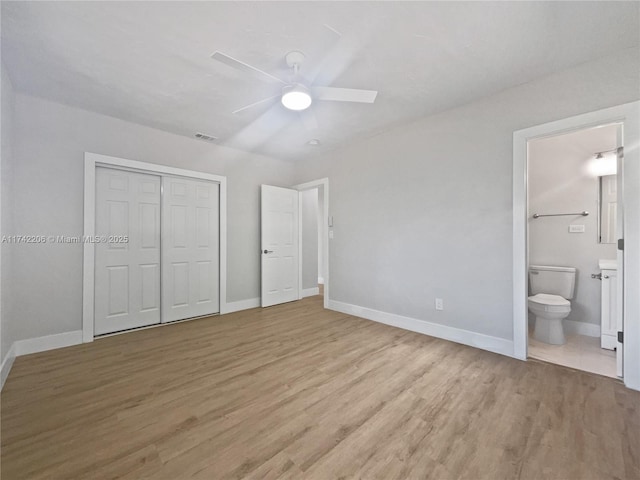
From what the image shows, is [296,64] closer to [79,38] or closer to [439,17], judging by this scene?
[439,17]

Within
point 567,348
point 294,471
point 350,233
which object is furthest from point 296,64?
point 567,348

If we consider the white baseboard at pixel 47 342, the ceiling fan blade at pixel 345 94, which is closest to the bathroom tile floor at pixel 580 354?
the ceiling fan blade at pixel 345 94

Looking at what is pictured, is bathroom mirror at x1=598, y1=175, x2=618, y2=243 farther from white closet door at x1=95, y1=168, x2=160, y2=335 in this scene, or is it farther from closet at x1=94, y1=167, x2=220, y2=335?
white closet door at x1=95, y1=168, x2=160, y2=335

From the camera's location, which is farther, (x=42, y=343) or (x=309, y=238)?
(x=309, y=238)

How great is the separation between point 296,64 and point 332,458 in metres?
2.63

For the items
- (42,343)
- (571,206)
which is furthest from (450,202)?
(42,343)

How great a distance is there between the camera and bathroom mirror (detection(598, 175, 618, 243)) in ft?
9.78

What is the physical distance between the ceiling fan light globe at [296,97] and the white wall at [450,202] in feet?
5.61

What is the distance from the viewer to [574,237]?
3.21m

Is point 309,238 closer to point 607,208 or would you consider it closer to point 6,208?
point 6,208

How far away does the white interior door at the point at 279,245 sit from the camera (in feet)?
14.6

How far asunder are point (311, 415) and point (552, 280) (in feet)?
10.9

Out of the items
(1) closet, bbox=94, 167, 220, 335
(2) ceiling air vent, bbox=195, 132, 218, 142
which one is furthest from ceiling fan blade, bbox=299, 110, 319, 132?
(1) closet, bbox=94, 167, 220, 335

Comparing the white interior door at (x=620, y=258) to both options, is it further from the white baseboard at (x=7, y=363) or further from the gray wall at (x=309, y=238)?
the white baseboard at (x=7, y=363)
